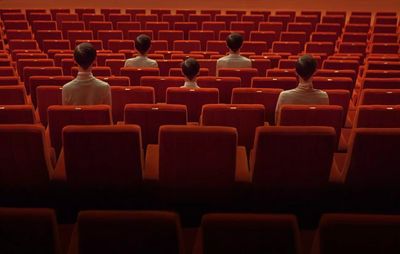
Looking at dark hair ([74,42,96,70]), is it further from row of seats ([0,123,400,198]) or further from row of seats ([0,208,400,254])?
row of seats ([0,208,400,254])

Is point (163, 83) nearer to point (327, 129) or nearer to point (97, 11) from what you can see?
point (327, 129)

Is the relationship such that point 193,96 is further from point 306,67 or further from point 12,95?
point 12,95

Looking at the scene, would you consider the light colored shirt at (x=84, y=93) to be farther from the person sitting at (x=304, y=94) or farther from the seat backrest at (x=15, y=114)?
the person sitting at (x=304, y=94)

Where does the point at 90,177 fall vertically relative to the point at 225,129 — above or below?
below

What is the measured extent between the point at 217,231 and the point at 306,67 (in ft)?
2.74

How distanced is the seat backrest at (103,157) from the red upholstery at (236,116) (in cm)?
28

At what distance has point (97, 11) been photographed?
15.6 ft

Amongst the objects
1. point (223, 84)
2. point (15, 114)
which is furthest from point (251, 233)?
point (223, 84)

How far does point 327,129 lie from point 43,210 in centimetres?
57

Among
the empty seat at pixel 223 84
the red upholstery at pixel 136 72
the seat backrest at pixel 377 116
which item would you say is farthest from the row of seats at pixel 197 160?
the red upholstery at pixel 136 72

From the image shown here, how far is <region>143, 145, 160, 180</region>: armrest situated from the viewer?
109 centimetres

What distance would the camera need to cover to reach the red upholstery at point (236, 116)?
4.10 feet

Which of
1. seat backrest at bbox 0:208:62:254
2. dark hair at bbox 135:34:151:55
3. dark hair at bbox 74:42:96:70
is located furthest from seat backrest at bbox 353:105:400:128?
dark hair at bbox 135:34:151:55

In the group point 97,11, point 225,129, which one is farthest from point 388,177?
point 97,11
